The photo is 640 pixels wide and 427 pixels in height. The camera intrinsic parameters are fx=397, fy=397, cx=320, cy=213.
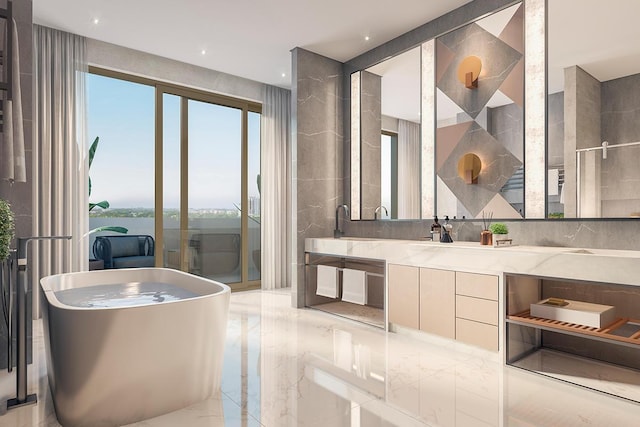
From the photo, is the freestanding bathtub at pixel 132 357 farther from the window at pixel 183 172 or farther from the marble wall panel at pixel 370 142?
the window at pixel 183 172

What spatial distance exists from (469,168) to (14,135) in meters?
3.38

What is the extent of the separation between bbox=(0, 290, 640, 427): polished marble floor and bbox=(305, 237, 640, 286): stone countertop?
65 centimetres

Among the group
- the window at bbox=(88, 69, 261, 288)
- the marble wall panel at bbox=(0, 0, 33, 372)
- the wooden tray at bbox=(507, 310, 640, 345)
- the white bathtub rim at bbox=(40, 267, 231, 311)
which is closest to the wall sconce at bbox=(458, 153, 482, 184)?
the wooden tray at bbox=(507, 310, 640, 345)

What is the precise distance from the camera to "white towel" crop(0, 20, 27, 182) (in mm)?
2318

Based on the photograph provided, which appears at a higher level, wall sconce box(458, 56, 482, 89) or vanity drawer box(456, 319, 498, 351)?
wall sconce box(458, 56, 482, 89)

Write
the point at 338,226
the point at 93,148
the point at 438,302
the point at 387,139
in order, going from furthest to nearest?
the point at 93,148, the point at 338,226, the point at 387,139, the point at 438,302

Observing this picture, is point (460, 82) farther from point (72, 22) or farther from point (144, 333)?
point (72, 22)

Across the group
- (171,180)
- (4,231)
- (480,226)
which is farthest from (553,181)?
(171,180)

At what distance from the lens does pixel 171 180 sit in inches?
197

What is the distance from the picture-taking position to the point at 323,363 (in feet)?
9.12

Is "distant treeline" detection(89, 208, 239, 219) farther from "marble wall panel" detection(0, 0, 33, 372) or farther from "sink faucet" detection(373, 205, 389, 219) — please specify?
"marble wall panel" detection(0, 0, 33, 372)

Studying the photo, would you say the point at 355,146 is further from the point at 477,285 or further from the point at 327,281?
the point at 477,285

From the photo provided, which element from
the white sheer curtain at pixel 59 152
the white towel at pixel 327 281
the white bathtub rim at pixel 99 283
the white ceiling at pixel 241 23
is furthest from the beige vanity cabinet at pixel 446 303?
the white sheer curtain at pixel 59 152

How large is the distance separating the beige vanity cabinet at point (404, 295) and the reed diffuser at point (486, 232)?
1.86ft
